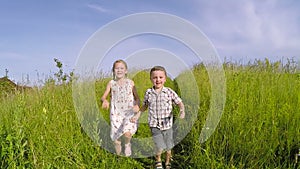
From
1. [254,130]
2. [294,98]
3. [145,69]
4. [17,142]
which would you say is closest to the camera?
[17,142]

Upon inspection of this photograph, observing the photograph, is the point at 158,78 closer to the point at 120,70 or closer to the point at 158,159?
the point at 120,70

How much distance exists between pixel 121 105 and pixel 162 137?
24.6 inches

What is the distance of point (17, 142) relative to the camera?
3047 mm

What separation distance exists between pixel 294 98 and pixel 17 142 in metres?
3.30

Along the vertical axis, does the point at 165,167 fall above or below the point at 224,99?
below

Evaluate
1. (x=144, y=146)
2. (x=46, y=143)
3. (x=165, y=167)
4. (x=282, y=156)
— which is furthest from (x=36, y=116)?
(x=282, y=156)

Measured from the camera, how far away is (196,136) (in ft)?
12.3

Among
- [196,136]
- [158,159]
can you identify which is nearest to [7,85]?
[158,159]

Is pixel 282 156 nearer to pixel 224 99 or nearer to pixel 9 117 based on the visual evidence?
pixel 224 99

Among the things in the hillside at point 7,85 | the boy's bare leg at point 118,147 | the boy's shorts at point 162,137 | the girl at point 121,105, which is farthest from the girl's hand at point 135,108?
the hillside at point 7,85

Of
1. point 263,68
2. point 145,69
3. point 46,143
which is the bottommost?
point 46,143

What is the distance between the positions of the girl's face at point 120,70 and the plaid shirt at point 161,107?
0.44 metres

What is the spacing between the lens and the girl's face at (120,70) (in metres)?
3.82

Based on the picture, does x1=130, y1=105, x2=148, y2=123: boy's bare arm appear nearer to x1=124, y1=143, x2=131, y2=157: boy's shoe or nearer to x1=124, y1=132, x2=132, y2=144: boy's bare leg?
x1=124, y1=132, x2=132, y2=144: boy's bare leg
